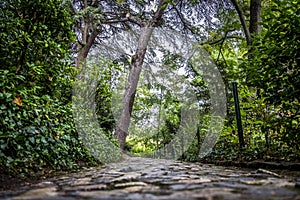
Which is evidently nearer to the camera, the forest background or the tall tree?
the forest background

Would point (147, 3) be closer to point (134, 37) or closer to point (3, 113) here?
point (134, 37)

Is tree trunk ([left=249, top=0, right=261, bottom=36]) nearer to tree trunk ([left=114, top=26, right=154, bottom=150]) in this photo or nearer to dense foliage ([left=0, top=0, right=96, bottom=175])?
tree trunk ([left=114, top=26, right=154, bottom=150])

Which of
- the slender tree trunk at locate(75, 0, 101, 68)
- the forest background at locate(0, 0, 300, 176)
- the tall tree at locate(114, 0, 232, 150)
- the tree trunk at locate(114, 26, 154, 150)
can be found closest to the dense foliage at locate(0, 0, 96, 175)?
the forest background at locate(0, 0, 300, 176)

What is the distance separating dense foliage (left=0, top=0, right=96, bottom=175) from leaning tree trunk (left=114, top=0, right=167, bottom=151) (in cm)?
392

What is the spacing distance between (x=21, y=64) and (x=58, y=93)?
0.81m

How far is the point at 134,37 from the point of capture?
31.6 feet

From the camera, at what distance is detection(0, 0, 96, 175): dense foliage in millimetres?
2385

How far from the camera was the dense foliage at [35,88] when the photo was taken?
238 centimetres

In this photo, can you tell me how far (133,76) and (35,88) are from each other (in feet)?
17.8

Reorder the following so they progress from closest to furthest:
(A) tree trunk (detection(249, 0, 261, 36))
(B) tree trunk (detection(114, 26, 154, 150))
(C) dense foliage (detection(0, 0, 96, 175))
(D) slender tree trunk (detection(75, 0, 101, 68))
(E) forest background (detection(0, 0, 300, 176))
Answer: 1. (C) dense foliage (detection(0, 0, 96, 175))
2. (E) forest background (detection(0, 0, 300, 176))
3. (A) tree trunk (detection(249, 0, 261, 36))
4. (D) slender tree trunk (detection(75, 0, 101, 68))
5. (B) tree trunk (detection(114, 26, 154, 150))

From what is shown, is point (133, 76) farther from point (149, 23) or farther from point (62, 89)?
point (62, 89)

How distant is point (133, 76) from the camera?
27.5ft

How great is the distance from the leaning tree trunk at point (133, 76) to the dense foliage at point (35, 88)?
3.92 metres

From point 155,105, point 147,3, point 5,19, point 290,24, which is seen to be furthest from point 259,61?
point 155,105
